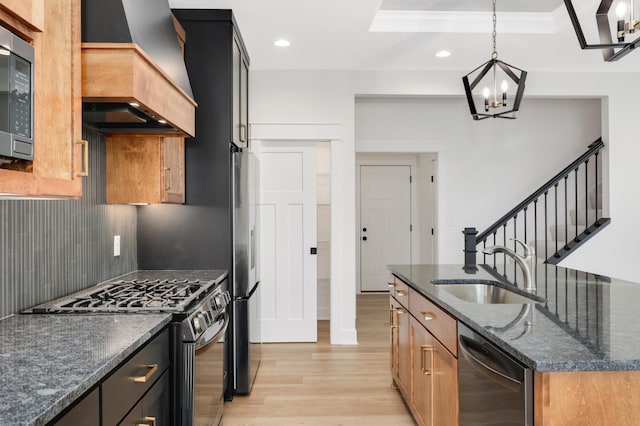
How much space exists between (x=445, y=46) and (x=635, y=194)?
2691 mm

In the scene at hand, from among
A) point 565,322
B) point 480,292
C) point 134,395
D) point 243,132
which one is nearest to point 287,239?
point 243,132

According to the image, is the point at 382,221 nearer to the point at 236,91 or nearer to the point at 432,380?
the point at 236,91

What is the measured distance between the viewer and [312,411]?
2.90m

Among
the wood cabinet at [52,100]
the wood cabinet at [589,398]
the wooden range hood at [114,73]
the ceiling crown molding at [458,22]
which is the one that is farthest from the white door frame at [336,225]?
the wood cabinet at [589,398]

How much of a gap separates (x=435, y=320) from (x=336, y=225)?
233cm

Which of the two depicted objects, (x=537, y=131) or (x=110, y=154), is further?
(x=537, y=131)

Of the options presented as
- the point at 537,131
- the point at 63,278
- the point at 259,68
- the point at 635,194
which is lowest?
the point at 63,278

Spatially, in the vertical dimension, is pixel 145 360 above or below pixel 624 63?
below

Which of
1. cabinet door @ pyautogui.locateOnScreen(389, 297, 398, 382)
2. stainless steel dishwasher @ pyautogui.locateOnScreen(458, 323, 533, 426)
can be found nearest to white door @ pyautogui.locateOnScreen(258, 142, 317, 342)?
cabinet door @ pyautogui.locateOnScreen(389, 297, 398, 382)

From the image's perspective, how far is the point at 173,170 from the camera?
279 centimetres

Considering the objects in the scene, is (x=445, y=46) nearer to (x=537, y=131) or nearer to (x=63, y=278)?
(x=537, y=131)

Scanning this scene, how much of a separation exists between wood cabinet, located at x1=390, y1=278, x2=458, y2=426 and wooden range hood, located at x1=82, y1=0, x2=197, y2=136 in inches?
64.0

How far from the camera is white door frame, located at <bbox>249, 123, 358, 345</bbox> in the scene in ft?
14.3

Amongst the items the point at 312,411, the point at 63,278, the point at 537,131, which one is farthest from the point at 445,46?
the point at 63,278
